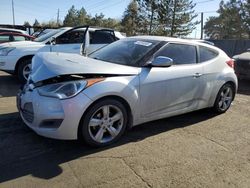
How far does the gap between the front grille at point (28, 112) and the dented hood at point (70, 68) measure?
36 centimetres

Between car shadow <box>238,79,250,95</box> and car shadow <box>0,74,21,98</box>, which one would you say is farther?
car shadow <box>238,79,250,95</box>

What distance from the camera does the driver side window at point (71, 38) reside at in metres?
8.95

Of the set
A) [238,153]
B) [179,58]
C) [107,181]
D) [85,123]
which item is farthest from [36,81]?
[238,153]

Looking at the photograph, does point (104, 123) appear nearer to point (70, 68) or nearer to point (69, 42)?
point (70, 68)

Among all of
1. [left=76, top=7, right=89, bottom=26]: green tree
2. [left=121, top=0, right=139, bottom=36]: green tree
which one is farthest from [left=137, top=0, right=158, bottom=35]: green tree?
[left=76, top=7, right=89, bottom=26]: green tree

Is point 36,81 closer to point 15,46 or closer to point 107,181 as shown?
point 107,181

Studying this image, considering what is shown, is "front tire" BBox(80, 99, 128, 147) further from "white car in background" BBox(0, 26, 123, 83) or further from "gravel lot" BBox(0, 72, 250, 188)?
"white car in background" BBox(0, 26, 123, 83)

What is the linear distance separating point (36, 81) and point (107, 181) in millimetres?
1704

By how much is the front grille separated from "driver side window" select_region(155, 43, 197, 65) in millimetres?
2050

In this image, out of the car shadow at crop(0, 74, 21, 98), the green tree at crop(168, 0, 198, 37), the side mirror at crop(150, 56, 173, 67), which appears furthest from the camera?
the green tree at crop(168, 0, 198, 37)

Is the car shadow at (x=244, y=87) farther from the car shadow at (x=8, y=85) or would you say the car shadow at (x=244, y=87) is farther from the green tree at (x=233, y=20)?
the green tree at (x=233, y=20)

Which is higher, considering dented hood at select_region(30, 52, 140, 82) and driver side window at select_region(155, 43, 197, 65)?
driver side window at select_region(155, 43, 197, 65)

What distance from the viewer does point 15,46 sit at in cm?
847

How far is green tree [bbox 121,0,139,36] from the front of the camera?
141 ft
